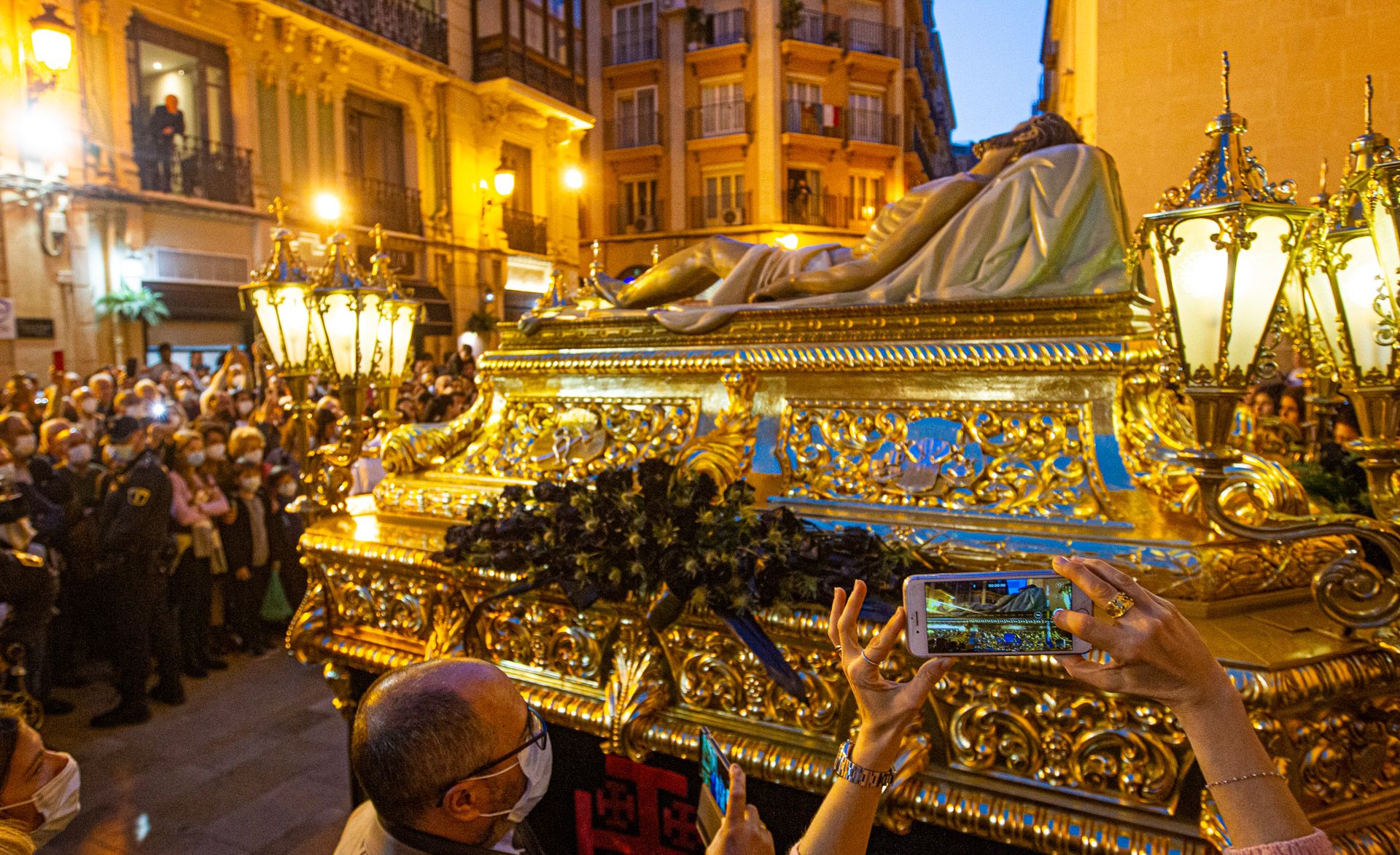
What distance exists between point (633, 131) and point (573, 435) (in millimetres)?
23762

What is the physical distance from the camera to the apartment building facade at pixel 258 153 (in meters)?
11.9

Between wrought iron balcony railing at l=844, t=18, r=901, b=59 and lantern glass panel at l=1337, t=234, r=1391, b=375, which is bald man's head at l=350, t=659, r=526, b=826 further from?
wrought iron balcony railing at l=844, t=18, r=901, b=59

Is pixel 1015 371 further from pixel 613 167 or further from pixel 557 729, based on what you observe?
pixel 613 167

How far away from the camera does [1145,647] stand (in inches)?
33.4

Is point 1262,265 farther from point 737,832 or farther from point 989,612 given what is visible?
point 737,832

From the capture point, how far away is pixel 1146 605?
0.86 m

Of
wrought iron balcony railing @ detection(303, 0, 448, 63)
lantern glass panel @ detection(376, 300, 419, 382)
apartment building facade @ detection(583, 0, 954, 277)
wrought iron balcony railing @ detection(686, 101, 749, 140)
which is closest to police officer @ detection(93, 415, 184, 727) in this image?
lantern glass panel @ detection(376, 300, 419, 382)

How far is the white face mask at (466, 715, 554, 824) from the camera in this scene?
123cm

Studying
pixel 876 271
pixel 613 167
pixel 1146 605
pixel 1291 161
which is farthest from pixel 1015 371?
pixel 613 167

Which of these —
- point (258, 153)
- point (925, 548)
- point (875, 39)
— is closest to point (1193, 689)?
point (925, 548)

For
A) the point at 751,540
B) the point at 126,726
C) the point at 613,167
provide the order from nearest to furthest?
the point at 751,540, the point at 126,726, the point at 613,167

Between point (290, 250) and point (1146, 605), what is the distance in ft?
10.2

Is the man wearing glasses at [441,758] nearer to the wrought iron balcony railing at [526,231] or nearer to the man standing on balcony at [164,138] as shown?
the man standing on balcony at [164,138]

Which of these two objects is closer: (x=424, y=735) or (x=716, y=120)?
(x=424, y=735)
